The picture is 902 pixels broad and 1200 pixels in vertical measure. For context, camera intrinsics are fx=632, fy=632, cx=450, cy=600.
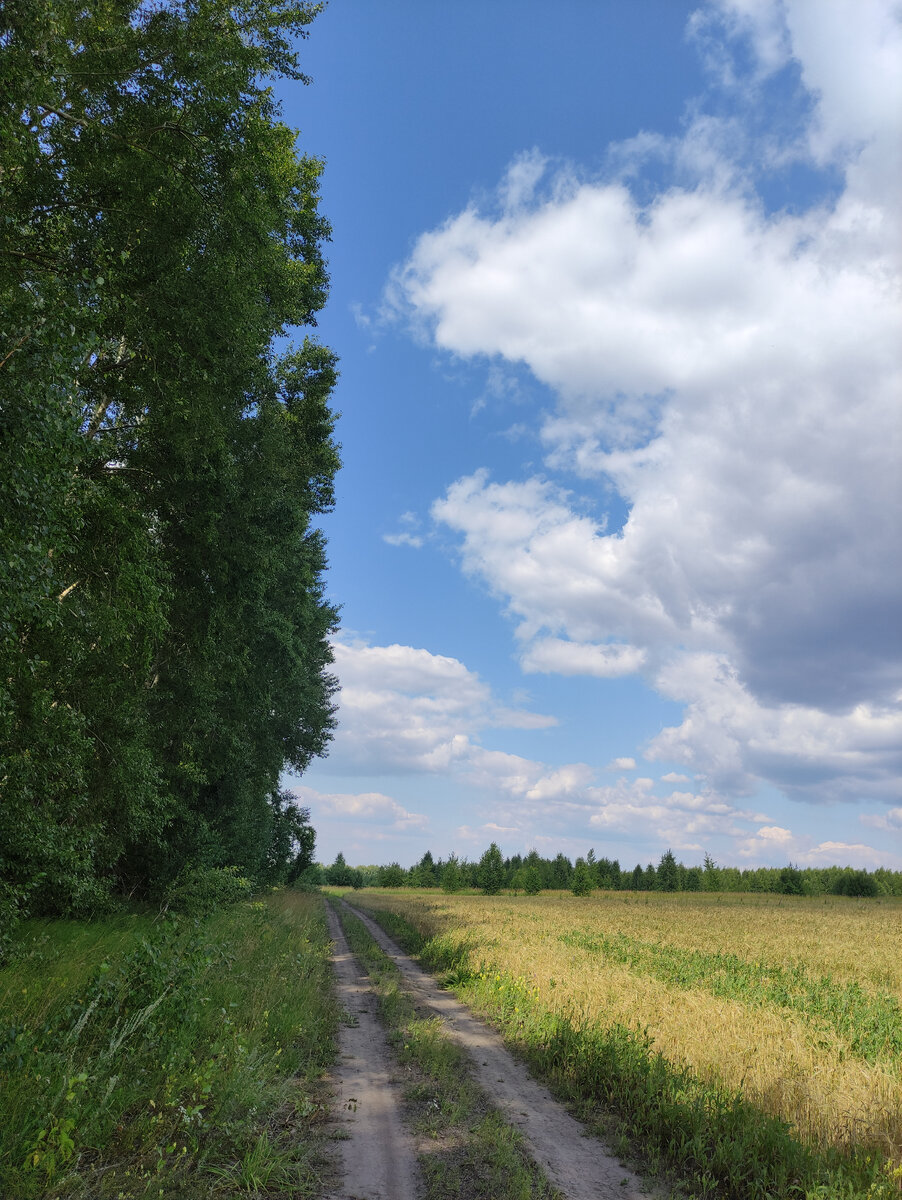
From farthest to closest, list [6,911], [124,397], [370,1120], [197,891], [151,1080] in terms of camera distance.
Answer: [197,891], [124,397], [6,911], [370,1120], [151,1080]

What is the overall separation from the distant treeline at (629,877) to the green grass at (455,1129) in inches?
3553

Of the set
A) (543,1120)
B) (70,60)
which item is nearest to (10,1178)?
(543,1120)

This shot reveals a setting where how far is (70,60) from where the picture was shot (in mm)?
10211

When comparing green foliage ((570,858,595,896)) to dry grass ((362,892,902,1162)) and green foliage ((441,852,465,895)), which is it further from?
dry grass ((362,892,902,1162))

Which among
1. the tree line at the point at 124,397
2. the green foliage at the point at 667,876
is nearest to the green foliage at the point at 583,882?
the green foliage at the point at 667,876

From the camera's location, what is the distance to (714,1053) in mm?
8406

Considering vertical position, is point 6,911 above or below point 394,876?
above

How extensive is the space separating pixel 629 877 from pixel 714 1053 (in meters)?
112

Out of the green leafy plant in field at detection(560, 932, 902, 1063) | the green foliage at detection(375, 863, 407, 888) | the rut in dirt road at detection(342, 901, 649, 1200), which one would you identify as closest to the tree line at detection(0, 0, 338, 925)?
the rut in dirt road at detection(342, 901, 649, 1200)

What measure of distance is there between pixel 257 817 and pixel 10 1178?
26.8 meters

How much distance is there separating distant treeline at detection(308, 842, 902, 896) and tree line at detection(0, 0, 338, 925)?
288 feet

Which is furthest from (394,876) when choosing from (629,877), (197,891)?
(197,891)

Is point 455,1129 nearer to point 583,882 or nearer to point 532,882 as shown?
point 583,882

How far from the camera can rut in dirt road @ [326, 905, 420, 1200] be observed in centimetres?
546
